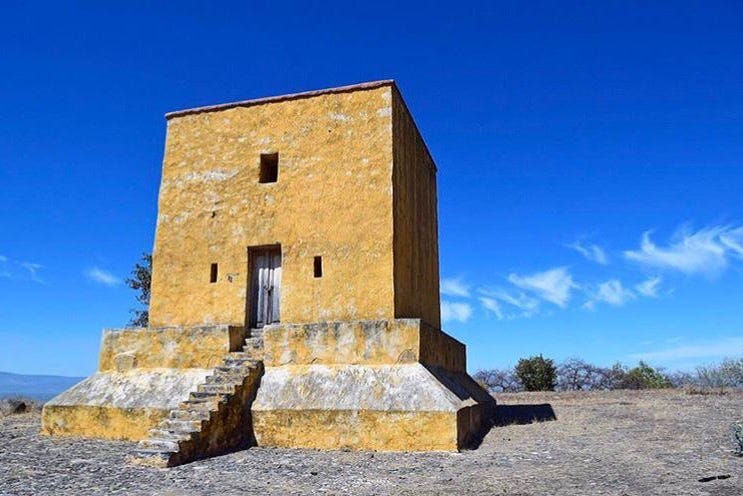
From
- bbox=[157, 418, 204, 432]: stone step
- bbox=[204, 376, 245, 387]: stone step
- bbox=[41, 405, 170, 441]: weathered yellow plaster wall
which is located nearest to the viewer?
bbox=[157, 418, 204, 432]: stone step

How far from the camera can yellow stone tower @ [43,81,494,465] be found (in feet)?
33.1

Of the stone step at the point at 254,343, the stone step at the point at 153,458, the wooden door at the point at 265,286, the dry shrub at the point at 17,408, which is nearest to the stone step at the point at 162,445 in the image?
the stone step at the point at 153,458

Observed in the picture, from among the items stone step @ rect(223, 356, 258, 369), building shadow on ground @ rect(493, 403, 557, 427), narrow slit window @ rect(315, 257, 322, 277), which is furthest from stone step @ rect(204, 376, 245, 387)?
building shadow on ground @ rect(493, 403, 557, 427)

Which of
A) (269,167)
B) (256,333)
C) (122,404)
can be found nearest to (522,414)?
(256,333)

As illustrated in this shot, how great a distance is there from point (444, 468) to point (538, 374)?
815 inches

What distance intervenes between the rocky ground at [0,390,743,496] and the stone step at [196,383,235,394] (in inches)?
45.1

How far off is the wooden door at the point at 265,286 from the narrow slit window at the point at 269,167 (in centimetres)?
174

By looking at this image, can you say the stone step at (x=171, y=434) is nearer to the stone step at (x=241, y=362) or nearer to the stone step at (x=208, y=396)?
the stone step at (x=208, y=396)

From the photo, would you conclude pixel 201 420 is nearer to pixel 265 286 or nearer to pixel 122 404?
pixel 122 404

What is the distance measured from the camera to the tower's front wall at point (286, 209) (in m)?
12.3

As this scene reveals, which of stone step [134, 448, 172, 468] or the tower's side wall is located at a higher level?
the tower's side wall

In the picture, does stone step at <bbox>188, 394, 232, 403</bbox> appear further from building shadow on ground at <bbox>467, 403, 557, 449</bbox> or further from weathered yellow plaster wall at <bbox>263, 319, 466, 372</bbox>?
building shadow on ground at <bbox>467, 403, 557, 449</bbox>

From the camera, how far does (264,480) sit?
24.5 ft

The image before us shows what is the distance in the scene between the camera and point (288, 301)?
1256 cm
